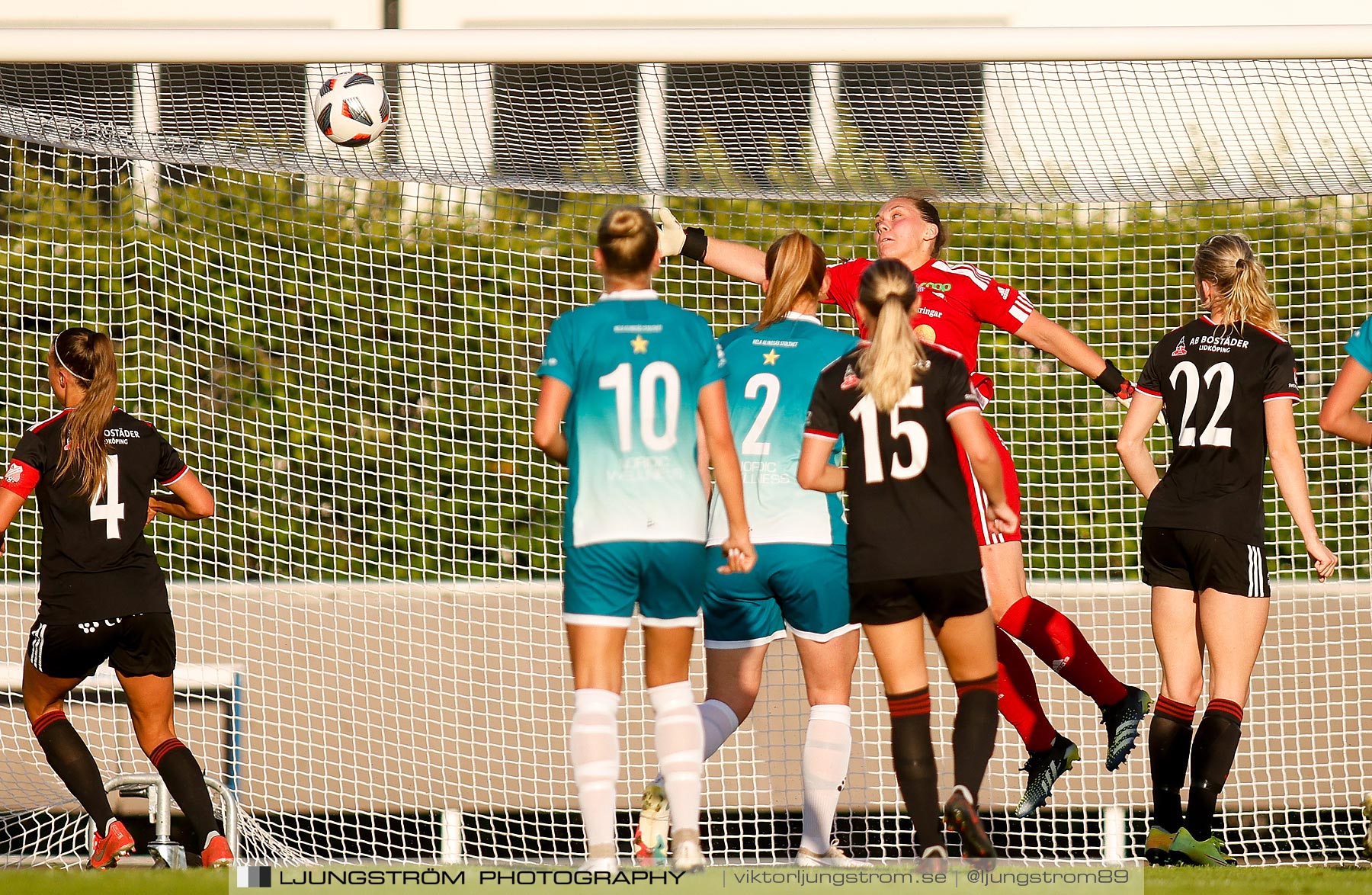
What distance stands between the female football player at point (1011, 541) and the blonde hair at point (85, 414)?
7.18ft

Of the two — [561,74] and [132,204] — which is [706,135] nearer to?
[561,74]

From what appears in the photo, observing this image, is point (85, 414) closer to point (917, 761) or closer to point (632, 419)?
point (632, 419)

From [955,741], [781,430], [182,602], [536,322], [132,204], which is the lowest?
[955,741]

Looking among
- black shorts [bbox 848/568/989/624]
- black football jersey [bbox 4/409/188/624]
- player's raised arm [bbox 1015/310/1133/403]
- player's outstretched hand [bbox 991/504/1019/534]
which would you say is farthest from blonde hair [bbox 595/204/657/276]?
black football jersey [bbox 4/409/188/624]

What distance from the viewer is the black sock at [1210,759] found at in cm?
518

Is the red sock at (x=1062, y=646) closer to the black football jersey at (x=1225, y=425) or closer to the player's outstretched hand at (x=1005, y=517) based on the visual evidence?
the black football jersey at (x=1225, y=425)

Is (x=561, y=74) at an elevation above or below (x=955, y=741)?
above

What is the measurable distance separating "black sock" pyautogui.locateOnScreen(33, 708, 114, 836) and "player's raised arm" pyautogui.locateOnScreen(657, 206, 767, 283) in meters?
2.98

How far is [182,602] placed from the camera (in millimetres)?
7254

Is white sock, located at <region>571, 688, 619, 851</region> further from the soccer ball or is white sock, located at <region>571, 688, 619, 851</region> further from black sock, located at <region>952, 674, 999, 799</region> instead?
the soccer ball

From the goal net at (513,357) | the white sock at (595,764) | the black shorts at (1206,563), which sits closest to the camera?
the white sock at (595,764)

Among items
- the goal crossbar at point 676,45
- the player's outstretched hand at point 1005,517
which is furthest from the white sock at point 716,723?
the goal crossbar at point 676,45

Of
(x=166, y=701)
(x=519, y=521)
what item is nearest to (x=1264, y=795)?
(x=519, y=521)

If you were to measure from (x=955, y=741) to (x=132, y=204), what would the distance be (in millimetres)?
5280
